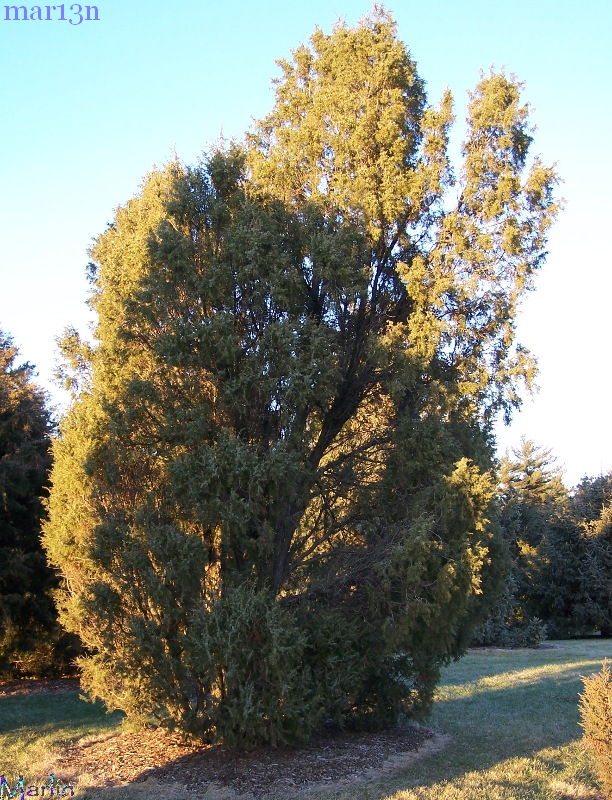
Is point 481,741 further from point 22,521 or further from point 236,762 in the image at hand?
point 22,521

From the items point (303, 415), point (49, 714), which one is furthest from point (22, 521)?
point (303, 415)

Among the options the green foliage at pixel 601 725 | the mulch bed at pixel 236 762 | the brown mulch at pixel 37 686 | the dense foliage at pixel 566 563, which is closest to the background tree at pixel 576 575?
the dense foliage at pixel 566 563

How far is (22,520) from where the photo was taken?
1476 centimetres

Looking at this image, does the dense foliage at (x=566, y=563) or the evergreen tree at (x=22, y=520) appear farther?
the dense foliage at (x=566, y=563)

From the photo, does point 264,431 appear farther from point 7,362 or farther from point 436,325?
point 7,362

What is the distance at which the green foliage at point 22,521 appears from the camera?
1400 cm

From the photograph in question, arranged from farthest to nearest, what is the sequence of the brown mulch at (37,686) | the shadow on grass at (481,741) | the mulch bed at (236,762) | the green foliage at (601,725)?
the brown mulch at (37,686) → the mulch bed at (236,762) → the shadow on grass at (481,741) → the green foliage at (601,725)

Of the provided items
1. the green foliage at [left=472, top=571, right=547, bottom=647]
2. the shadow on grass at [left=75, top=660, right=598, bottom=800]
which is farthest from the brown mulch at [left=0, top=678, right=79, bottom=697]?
the green foliage at [left=472, top=571, right=547, bottom=647]

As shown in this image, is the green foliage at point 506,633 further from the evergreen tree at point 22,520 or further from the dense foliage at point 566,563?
the evergreen tree at point 22,520

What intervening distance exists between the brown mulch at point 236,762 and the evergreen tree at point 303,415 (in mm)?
271

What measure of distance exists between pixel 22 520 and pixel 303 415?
8678mm

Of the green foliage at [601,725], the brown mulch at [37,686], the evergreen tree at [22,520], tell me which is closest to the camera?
the green foliage at [601,725]

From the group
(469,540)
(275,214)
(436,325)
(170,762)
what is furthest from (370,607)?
(275,214)

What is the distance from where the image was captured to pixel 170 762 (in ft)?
26.0
